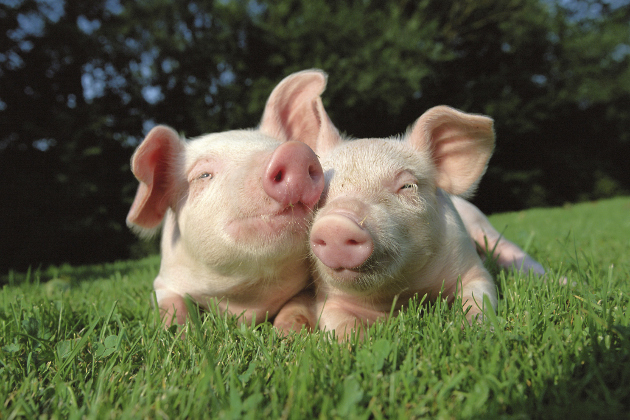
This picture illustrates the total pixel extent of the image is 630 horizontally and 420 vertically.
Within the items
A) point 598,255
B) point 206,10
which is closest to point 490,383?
point 598,255

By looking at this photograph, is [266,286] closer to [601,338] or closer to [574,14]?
[601,338]

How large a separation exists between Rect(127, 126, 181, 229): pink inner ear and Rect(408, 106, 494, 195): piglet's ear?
1.38 metres

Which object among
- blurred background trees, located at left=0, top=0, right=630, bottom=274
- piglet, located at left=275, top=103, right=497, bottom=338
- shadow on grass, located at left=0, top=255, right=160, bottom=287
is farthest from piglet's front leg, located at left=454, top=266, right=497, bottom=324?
blurred background trees, located at left=0, top=0, right=630, bottom=274

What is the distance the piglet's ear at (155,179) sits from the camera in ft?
7.57

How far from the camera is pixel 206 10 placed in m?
14.5

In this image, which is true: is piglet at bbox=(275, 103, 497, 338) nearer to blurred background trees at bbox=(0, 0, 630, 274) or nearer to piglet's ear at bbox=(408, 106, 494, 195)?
piglet's ear at bbox=(408, 106, 494, 195)

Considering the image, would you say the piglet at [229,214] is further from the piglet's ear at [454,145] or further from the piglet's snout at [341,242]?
the piglet's ear at [454,145]

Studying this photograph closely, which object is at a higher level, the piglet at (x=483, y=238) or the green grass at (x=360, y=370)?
the green grass at (x=360, y=370)

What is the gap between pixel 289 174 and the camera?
1.93m

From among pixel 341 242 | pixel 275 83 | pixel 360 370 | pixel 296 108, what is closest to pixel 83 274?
pixel 296 108

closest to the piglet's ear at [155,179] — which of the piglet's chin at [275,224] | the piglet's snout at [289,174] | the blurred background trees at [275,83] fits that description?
the piglet's chin at [275,224]

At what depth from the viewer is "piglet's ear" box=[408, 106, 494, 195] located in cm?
231

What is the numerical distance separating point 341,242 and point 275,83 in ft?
38.3

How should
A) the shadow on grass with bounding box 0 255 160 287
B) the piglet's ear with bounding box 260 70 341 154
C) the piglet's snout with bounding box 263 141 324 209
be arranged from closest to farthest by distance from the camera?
the piglet's snout with bounding box 263 141 324 209, the piglet's ear with bounding box 260 70 341 154, the shadow on grass with bounding box 0 255 160 287
